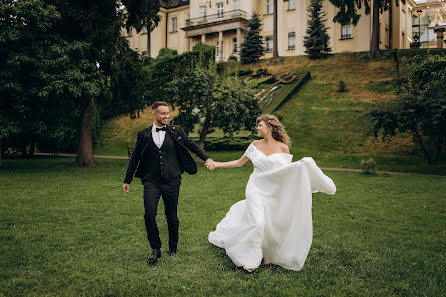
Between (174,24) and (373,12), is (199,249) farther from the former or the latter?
(174,24)

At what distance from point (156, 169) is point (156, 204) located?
502 mm

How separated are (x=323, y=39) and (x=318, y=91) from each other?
7.10 meters

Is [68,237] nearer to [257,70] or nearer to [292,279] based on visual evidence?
[292,279]

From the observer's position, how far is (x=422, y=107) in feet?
52.3

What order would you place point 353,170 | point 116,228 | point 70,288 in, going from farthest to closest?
point 353,170 → point 116,228 → point 70,288

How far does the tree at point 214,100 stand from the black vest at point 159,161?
13392mm

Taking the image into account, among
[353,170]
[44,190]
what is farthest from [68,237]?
[353,170]

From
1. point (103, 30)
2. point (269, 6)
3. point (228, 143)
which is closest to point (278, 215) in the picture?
point (103, 30)

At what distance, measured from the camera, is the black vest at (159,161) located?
17.3 feet

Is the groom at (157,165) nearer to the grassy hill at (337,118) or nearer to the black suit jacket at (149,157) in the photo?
the black suit jacket at (149,157)

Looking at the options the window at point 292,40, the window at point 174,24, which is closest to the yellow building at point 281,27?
the window at point 292,40

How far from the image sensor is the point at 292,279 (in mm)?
4609

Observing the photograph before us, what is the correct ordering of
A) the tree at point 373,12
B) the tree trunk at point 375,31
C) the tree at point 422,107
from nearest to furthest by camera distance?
the tree at point 422,107, the tree trunk at point 375,31, the tree at point 373,12

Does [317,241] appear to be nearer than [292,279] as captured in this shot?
No
